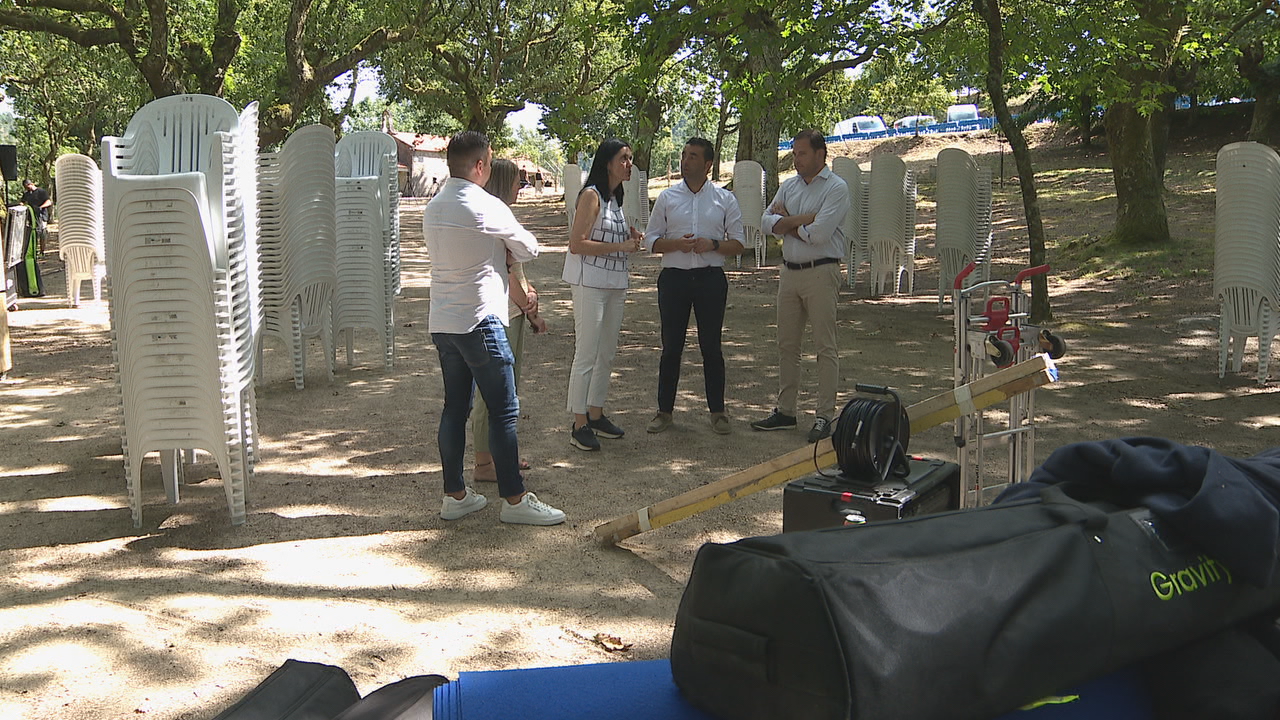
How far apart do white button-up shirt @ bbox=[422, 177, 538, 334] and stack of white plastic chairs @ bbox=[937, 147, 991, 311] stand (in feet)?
27.2

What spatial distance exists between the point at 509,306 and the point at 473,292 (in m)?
1.01

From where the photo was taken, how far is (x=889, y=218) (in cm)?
1412

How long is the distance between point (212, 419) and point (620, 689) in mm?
3610

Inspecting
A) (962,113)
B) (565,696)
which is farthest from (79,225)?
(962,113)

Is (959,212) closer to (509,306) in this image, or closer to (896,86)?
(509,306)

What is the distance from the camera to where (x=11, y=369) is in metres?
9.37

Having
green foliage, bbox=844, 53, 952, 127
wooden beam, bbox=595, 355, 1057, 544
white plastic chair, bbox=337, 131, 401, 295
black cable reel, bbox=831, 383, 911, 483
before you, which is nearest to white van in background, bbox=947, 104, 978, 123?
green foliage, bbox=844, 53, 952, 127

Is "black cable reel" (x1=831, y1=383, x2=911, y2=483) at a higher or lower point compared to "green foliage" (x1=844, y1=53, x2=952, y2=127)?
lower

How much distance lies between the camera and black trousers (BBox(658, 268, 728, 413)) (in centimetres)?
686

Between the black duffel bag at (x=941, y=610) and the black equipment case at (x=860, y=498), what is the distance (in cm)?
129

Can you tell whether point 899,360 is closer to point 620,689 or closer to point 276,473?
point 276,473

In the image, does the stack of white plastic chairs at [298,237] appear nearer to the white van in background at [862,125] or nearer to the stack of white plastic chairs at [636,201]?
the stack of white plastic chairs at [636,201]

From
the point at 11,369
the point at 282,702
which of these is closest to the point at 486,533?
the point at 282,702

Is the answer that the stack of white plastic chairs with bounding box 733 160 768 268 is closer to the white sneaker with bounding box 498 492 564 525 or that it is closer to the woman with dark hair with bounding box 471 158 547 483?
the woman with dark hair with bounding box 471 158 547 483
